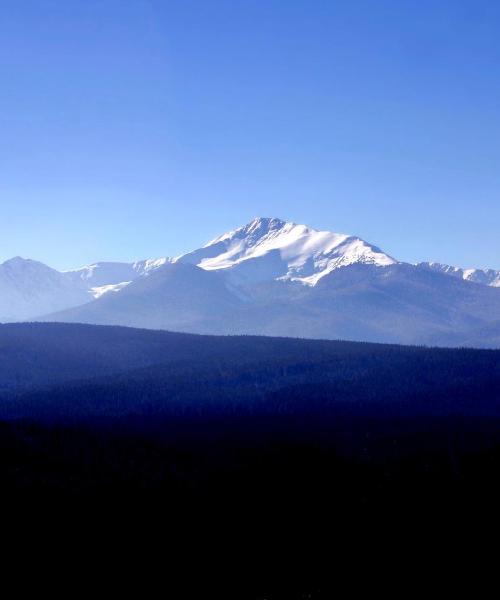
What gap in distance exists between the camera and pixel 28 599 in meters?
74.1

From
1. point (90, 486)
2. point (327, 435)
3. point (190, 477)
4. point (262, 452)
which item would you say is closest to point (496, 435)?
point (327, 435)

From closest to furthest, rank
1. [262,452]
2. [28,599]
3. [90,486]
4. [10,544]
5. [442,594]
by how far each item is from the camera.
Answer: [442,594]
[28,599]
[10,544]
[90,486]
[262,452]

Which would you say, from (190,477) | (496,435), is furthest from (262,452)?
(496,435)

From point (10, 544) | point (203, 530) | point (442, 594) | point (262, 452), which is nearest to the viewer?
point (442, 594)

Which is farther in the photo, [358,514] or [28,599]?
[358,514]

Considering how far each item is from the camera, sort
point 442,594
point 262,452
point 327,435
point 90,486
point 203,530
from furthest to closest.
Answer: point 327,435 → point 262,452 → point 90,486 → point 203,530 → point 442,594

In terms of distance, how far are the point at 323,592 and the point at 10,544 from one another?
3516cm

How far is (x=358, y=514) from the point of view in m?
96.6

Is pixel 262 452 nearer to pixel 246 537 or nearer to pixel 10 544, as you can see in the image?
pixel 246 537

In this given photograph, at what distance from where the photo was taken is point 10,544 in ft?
292

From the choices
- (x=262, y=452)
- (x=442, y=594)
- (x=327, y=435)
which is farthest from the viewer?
(x=327, y=435)

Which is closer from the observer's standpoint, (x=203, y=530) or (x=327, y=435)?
(x=203, y=530)

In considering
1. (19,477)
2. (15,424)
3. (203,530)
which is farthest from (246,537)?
(15,424)

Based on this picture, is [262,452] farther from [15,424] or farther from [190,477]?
[15,424]
